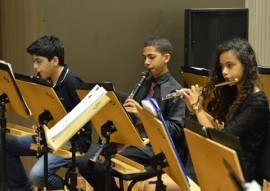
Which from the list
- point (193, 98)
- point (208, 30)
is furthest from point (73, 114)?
point (208, 30)

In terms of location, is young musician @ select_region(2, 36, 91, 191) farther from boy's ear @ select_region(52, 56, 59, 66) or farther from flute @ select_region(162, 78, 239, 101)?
flute @ select_region(162, 78, 239, 101)

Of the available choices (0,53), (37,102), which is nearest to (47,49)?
(37,102)

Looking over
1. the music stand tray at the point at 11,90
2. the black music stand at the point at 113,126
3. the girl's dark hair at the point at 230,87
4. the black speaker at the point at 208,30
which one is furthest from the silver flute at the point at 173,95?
the black speaker at the point at 208,30

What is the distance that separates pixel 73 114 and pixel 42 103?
2.60ft

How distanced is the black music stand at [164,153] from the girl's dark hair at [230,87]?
0.47m

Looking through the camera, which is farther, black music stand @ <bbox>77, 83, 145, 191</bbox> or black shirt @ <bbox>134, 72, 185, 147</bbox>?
black shirt @ <bbox>134, 72, 185, 147</bbox>

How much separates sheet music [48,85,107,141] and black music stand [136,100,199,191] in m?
0.20

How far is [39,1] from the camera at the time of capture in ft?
14.8

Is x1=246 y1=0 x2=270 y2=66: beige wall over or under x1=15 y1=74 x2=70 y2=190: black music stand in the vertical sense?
over

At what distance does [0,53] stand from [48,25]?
1232 millimetres

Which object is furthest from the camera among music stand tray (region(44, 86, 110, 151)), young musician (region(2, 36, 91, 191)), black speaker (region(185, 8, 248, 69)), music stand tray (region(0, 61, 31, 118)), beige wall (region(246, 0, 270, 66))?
beige wall (region(246, 0, 270, 66))

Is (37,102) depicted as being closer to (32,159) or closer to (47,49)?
(47,49)

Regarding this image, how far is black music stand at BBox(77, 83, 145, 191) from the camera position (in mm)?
2781

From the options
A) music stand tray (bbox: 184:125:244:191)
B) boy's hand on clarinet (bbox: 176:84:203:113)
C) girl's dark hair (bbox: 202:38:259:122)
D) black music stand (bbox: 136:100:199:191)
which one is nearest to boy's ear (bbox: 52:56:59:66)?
boy's hand on clarinet (bbox: 176:84:203:113)
